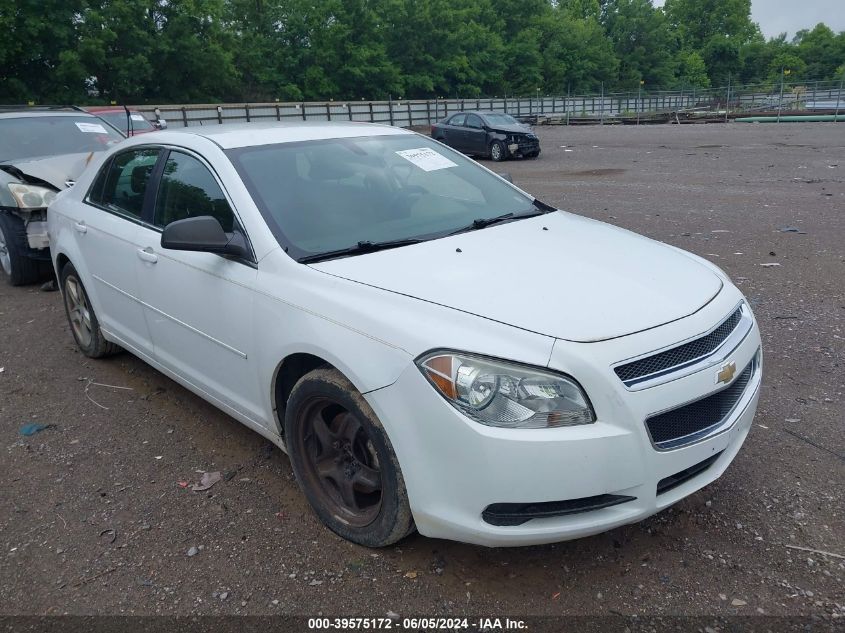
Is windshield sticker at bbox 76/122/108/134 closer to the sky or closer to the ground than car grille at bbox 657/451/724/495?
closer to the sky

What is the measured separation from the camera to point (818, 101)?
1516 inches

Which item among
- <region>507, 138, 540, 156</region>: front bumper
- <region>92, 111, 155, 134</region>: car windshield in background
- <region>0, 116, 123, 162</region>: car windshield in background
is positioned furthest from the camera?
<region>507, 138, 540, 156</region>: front bumper

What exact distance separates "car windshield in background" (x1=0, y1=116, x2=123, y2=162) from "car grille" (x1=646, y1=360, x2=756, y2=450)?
7539mm

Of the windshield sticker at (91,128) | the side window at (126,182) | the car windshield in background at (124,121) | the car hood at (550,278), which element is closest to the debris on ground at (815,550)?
the car hood at (550,278)

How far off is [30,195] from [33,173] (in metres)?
0.34

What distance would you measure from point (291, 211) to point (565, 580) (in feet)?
6.57

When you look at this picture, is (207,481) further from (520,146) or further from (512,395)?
(520,146)

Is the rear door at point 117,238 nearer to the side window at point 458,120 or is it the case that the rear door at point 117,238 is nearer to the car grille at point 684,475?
the car grille at point 684,475

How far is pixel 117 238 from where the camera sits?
4285 millimetres

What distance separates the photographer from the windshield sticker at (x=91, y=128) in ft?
28.8

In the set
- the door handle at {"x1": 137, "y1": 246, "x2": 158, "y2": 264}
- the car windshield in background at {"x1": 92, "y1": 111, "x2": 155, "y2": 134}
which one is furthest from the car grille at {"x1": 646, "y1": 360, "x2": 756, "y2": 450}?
the car windshield in background at {"x1": 92, "y1": 111, "x2": 155, "y2": 134}

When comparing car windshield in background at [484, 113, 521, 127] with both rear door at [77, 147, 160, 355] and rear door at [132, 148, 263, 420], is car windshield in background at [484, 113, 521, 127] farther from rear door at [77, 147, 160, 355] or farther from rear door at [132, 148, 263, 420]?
rear door at [132, 148, 263, 420]

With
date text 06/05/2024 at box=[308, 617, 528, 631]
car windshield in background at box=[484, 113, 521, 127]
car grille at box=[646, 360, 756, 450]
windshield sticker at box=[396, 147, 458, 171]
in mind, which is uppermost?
windshield sticker at box=[396, 147, 458, 171]

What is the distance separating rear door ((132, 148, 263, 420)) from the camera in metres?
3.29
